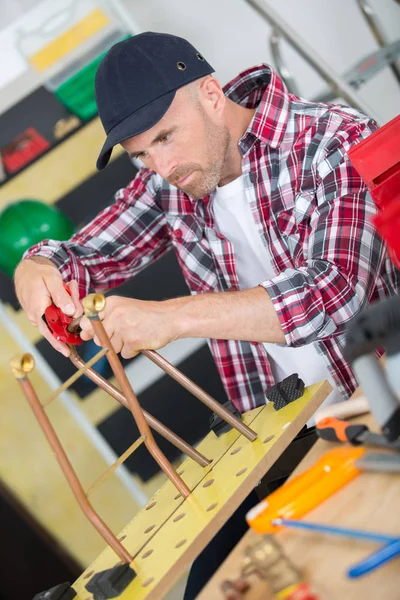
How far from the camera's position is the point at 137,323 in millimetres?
1165

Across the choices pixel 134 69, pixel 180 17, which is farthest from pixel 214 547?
pixel 180 17

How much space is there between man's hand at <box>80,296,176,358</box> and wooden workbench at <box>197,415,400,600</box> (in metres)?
0.44

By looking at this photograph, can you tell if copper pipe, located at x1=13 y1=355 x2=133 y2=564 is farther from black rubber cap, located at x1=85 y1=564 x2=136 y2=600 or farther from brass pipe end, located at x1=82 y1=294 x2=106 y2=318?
brass pipe end, located at x1=82 y1=294 x2=106 y2=318

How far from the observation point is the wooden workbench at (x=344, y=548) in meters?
0.64

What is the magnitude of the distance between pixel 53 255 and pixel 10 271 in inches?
34.8

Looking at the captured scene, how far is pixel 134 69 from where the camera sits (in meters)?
1.43

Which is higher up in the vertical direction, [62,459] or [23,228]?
[23,228]

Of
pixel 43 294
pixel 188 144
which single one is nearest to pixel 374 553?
pixel 43 294

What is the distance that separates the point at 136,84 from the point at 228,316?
1.75ft

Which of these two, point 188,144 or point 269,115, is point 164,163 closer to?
point 188,144

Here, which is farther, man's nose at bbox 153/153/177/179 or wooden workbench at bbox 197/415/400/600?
man's nose at bbox 153/153/177/179

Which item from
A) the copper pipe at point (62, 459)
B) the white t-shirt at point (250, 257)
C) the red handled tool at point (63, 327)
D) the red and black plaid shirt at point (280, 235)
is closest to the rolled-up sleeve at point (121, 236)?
the red and black plaid shirt at point (280, 235)

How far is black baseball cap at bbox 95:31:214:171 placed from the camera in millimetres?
1435

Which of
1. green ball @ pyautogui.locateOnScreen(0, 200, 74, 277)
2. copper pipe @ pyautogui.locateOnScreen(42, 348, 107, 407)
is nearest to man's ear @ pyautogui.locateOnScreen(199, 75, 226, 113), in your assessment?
copper pipe @ pyautogui.locateOnScreen(42, 348, 107, 407)
